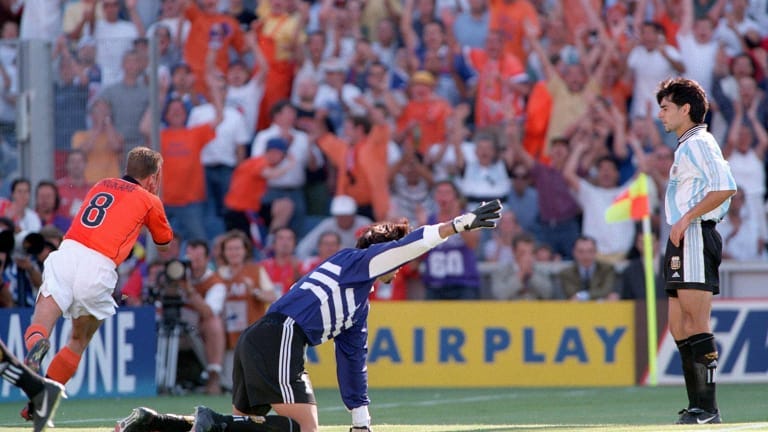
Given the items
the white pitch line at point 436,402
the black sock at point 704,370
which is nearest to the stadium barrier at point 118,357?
the white pitch line at point 436,402

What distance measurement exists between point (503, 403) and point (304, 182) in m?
5.09

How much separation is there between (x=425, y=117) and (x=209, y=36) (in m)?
3.01

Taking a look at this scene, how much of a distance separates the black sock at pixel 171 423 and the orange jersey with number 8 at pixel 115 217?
5.69ft

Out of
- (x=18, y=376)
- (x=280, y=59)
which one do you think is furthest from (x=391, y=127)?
(x=18, y=376)

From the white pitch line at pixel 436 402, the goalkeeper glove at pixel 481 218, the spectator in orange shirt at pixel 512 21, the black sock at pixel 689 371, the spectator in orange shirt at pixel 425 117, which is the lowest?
the white pitch line at pixel 436 402

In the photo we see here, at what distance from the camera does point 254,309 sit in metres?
14.5

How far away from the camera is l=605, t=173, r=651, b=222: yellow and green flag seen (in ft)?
45.2

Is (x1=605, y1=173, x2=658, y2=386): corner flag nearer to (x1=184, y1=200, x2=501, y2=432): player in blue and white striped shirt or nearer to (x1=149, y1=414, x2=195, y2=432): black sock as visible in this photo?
(x1=184, y1=200, x2=501, y2=432): player in blue and white striped shirt

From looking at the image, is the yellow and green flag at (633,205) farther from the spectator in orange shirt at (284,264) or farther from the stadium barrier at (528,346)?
the spectator in orange shirt at (284,264)

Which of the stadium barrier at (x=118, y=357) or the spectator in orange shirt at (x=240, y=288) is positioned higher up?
the spectator in orange shirt at (x=240, y=288)

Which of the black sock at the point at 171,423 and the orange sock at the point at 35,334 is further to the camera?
the orange sock at the point at 35,334

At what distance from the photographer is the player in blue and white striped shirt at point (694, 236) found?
28.5 feet

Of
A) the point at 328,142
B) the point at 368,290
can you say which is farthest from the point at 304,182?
the point at 368,290

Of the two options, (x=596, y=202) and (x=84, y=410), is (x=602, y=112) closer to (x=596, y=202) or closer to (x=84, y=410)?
(x=596, y=202)
